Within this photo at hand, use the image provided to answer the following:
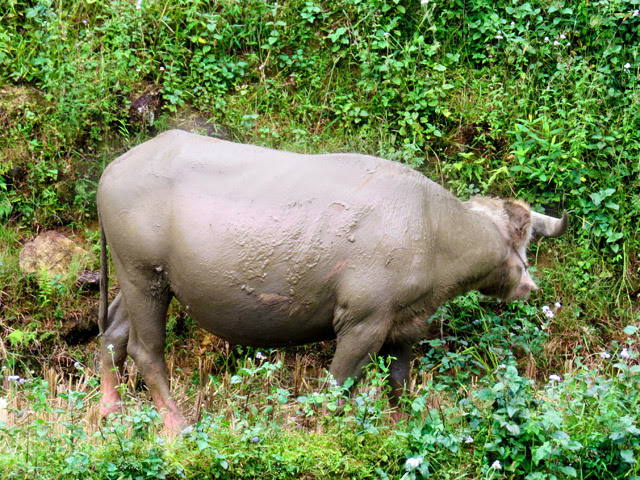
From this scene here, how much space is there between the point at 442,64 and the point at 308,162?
8.07ft

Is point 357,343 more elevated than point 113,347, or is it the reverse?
point 357,343

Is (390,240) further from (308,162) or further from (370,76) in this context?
(370,76)

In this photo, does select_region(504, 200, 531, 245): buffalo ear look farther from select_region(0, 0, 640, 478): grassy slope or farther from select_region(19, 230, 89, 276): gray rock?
select_region(19, 230, 89, 276): gray rock

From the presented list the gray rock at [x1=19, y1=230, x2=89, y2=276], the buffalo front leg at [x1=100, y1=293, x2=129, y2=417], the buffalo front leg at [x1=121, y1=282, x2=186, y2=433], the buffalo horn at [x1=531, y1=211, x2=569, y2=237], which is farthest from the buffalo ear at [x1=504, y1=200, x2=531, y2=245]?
the gray rock at [x1=19, y1=230, x2=89, y2=276]

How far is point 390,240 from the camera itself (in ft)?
15.3

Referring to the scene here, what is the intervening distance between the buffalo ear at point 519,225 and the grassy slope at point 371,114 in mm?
868

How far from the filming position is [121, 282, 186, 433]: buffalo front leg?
16.3 ft

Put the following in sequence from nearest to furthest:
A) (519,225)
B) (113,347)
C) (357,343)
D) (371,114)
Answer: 1. (357,343)
2. (519,225)
3. (113,347)
4. (371,114)

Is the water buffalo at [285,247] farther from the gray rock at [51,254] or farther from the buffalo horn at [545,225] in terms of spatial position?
the gray rock at [51,254]

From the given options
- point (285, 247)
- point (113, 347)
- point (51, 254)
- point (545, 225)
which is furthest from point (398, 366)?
point (51, 254)

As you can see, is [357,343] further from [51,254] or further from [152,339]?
[51,254]

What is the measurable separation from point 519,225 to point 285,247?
1544 mm

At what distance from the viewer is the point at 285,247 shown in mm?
4715

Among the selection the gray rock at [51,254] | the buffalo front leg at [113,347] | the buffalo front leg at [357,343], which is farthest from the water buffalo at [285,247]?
the gray rock at [51,254]
